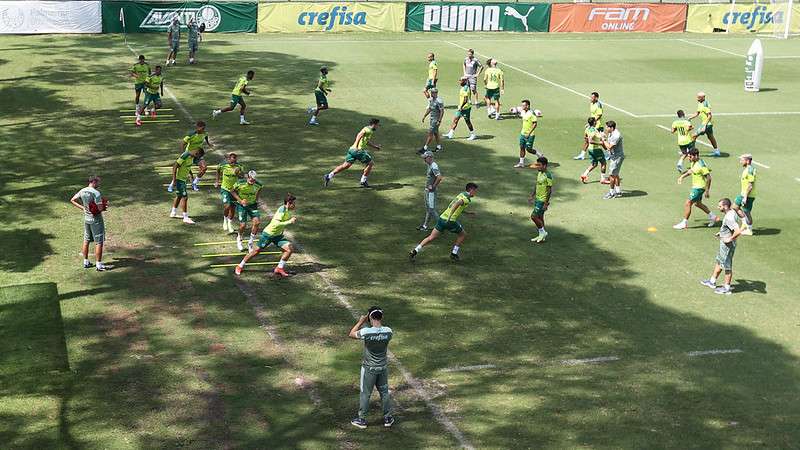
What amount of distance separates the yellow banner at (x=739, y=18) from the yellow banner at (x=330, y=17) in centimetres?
1865

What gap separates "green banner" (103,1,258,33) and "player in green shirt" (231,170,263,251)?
107ft

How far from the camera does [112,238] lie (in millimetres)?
23734

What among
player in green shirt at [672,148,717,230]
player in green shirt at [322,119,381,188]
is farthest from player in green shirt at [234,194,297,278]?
player in green shirt at [672,148,717,230]

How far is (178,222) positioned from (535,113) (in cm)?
1161

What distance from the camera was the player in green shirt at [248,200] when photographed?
73.8ft

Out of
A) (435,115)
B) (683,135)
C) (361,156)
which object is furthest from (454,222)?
(683,135)

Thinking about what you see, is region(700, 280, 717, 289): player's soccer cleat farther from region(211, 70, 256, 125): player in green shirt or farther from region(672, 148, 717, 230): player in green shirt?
region(211, 70, 256, 125): player in green shirt

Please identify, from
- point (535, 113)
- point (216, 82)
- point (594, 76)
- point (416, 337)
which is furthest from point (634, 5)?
point (416, 337)

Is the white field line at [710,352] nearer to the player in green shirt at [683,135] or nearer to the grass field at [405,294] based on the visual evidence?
the grass field at [405,294]

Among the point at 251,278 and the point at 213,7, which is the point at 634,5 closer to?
the point at 213,7

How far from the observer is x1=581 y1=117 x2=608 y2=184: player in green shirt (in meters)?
28.8

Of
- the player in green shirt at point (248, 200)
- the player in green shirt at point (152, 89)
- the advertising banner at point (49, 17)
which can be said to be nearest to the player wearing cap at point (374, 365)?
the player in green shirt at point (248, 200)

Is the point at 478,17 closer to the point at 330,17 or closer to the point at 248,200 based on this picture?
the point at 330,17

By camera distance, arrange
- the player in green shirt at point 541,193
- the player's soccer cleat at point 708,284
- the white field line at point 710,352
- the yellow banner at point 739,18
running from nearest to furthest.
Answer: the white field line at point 710,352, the player's soccer cleat at point 708,284, the player in green shirt at point 541,193, the yellow banner at point 739,18
